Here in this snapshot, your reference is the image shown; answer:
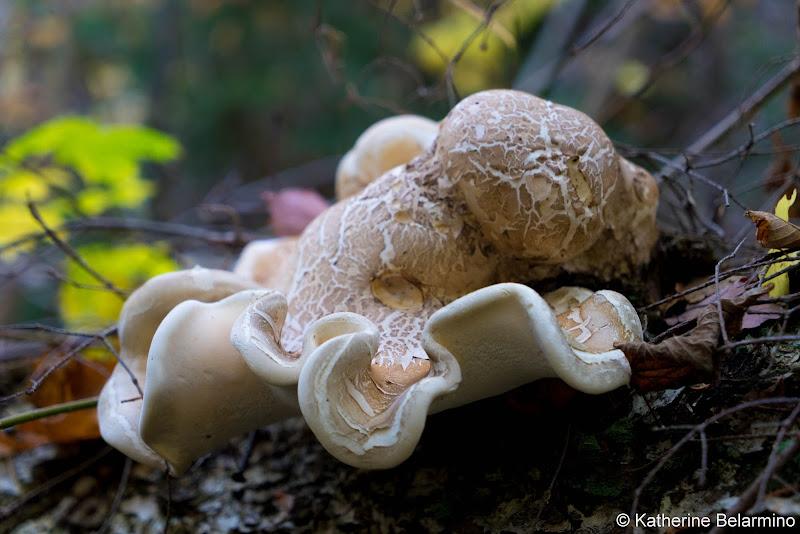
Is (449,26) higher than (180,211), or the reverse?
(449,26)

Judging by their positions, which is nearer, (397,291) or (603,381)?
(603,381)

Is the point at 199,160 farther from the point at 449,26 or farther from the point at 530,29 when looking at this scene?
the point at 530,29

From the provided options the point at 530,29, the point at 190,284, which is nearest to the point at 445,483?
the point at 190,284

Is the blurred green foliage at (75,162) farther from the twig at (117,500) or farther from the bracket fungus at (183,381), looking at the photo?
the bracket fungus at (183,381)

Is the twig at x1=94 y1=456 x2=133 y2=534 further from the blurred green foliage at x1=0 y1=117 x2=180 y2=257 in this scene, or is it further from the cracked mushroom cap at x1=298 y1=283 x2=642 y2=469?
the blurred green foliage at x1=0 y1=117 x2=180 y2=257

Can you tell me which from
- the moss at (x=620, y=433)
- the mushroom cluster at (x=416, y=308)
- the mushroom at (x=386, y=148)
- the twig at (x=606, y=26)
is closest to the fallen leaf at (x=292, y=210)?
the mushroom at (x=386, y=148)

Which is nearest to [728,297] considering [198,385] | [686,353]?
[686,353]

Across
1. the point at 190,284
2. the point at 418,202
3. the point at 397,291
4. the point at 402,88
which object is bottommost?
the point at 402,88

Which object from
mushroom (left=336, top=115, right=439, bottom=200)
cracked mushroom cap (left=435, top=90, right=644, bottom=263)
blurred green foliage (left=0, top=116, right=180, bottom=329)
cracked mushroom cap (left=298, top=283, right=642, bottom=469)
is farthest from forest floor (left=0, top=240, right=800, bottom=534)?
blurred green foliage (left=0, top=116, right=180, bottom=329)

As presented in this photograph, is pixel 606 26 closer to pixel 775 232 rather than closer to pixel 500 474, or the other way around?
pixel 775 232
